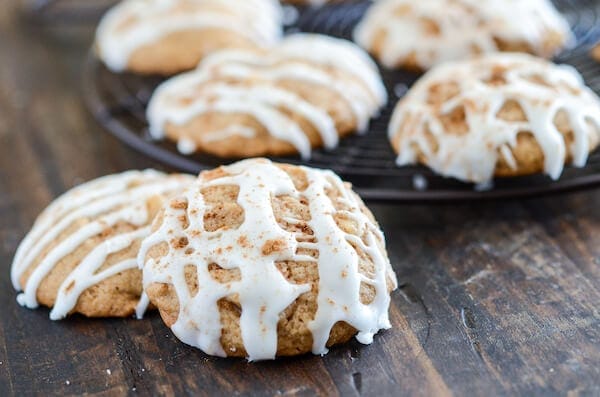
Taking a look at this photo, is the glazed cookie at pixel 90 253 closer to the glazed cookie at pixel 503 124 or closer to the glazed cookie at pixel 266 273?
the glazed cookie at pixel 266 273

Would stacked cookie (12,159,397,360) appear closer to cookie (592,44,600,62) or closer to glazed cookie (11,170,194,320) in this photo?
glazed cookie (11,170,194,320)

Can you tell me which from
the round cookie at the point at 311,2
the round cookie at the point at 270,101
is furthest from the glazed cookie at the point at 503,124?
the round cookie at the point at 311,2

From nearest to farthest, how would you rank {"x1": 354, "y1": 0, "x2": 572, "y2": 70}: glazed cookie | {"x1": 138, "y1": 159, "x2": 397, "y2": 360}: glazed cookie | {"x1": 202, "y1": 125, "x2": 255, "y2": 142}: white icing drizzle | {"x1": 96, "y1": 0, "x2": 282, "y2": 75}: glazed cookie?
{"x1": 138, "y1": 159, "x2": 397, "y2": 360}: glazed cookie → {"x1": 202, "y1": 125, "x2": 255, "y2": 142}: white icing drizzle → {"x1": 354, "y1": 0, "x2": 572, "y2": 70}: glazed cookie → {"x1": 96, "y1": 0, "x2": 282, "y2": 75}: glazed cookie

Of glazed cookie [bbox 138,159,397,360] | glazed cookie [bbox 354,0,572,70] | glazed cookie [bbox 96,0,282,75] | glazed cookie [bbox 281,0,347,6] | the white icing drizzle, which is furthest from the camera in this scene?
glazed cookie [bbox 281,0,347,6]

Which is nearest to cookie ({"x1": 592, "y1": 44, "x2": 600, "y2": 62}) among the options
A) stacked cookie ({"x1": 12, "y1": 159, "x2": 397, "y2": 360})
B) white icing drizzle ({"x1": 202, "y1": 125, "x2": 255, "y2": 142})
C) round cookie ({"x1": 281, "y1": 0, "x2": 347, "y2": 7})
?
round cookie ({"x1": 281, "y1": 0, "x2": 347, "y2": 7})

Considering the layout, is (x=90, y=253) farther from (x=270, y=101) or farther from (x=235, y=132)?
(x=270, y=101)
